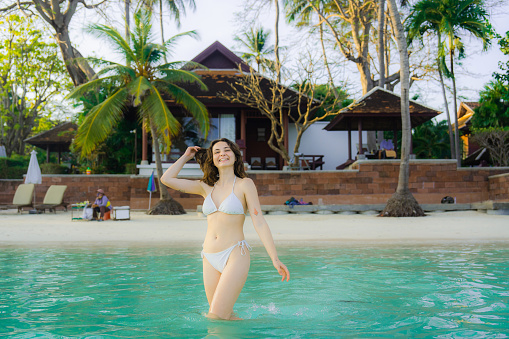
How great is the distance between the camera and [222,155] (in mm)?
4148

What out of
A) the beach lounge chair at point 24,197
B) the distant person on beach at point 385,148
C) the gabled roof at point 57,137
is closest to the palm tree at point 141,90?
the beach lounge chair at point 24,197

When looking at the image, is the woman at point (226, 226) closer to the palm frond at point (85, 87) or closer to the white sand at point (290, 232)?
the white sand at point (290, 232)

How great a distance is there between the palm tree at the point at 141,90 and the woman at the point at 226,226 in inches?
586

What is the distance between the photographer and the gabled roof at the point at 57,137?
100 ft

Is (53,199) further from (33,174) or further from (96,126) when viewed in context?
(96,126)

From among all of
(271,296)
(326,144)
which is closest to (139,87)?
(271,296)

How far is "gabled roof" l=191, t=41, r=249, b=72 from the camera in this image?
89.6ft

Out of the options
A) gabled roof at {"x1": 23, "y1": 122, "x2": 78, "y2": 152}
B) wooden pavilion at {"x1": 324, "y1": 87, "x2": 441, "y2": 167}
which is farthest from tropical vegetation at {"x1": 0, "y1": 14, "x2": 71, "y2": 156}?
wooden pavilion at {"x1": 324, "y1": 87, "x2": 441, "y2": 167}

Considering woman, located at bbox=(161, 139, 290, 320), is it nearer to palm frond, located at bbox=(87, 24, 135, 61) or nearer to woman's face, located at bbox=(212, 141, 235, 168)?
woman's face, located at bbox=(212, 141, 235, 168)

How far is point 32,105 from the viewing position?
120 ft

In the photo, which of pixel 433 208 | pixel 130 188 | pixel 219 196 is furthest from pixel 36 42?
pixel 219 196

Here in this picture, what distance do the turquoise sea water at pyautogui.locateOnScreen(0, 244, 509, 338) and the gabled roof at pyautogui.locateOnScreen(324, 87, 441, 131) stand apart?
1393 centimetres

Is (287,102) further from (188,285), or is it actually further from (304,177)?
(188,285)

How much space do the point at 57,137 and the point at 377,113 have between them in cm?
1968
